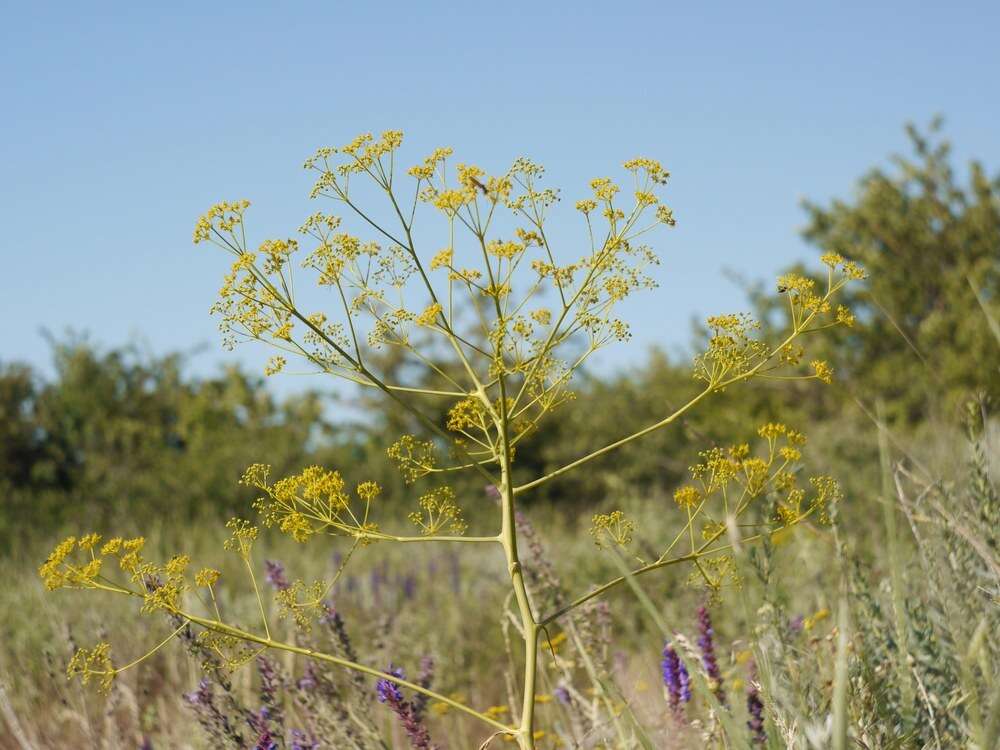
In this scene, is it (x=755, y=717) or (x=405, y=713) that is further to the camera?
(x=755, y=717)

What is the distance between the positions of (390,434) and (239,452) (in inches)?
115

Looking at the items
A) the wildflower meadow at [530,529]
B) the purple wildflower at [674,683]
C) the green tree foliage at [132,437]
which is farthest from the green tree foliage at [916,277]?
the purple wildflower at [674,683]

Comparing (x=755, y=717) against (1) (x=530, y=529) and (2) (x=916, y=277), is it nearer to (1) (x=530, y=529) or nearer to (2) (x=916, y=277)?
(1) (x=530, y=529)

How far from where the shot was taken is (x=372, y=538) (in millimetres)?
2045

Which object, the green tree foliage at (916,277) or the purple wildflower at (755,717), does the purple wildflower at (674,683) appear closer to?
the purple wildflower at (755,717)

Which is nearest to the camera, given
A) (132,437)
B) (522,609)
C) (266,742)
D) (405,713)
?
(522,609)

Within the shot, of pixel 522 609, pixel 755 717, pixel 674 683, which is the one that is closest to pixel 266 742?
pixel 522 609

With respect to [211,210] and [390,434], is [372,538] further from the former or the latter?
[390,434]

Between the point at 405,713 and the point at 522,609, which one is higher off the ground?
the point at 522,609

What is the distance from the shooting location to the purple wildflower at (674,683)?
2.70 metres

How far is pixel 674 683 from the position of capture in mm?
2709

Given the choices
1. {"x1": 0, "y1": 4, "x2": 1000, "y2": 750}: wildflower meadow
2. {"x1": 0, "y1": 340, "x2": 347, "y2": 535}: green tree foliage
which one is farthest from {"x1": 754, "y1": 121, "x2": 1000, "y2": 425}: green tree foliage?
{"x1": 0, "y1": 340, "x2": 347, "y2": 535}: green tree foliage

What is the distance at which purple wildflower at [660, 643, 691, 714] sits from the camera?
2701 millimetres

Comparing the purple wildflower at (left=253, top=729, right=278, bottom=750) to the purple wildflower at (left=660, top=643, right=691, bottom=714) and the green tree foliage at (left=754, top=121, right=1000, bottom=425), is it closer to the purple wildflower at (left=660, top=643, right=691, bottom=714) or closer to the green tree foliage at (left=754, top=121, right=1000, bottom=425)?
the purple wildflower at (left=660, top=643, right=691, bottom=714)
